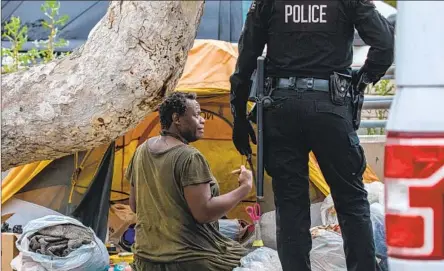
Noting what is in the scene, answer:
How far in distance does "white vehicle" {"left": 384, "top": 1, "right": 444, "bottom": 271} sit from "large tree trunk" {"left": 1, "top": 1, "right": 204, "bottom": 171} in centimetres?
144

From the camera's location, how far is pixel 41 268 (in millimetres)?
5148

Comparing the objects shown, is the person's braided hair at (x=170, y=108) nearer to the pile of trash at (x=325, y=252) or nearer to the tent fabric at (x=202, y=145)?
the pile of trash at (x=325, y=252)

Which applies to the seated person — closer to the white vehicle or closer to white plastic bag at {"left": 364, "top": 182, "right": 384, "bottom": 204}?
white plastic bag at {"left": 364, "top": 182, "right": 384, "bottom": 204}

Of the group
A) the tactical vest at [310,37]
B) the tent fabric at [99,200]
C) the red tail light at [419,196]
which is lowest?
the tent fabric at [99,200]

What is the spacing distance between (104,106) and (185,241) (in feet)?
3.56

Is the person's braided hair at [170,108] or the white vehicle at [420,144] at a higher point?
the white vehicle at [420,144]

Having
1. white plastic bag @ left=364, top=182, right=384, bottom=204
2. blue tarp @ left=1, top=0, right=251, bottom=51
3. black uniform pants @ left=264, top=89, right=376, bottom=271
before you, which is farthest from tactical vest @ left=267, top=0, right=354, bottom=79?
blue tarp @ left=1, top=0, right=251, bottom=51

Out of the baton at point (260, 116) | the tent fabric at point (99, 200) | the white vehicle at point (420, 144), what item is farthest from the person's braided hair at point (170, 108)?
the white vehicle at point (420, 144)

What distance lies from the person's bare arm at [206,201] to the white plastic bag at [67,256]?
1.04 m

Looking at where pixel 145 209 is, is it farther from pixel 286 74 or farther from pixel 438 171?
pixel 438 171

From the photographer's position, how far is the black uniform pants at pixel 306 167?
12.5ft

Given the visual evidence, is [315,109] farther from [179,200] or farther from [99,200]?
[99,200]

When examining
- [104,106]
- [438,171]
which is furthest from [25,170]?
[438,171]

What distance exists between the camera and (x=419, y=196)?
2377 mm
